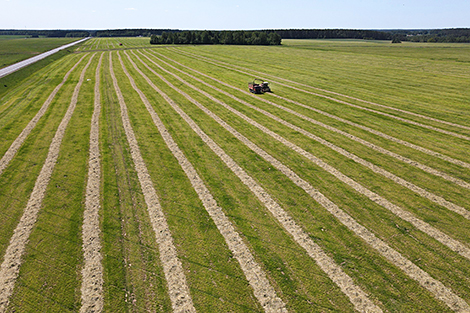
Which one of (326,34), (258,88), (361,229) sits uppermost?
(326,34)

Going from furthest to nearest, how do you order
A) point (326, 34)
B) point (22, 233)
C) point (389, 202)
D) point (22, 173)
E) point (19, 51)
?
point (326, 34), point (19, 51), point (22, 173), point (389, 202), point (22, 233)

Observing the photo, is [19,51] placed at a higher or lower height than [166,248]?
higher

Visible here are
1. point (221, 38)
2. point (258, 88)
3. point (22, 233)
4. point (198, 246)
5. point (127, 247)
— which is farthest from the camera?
point (221, 38)

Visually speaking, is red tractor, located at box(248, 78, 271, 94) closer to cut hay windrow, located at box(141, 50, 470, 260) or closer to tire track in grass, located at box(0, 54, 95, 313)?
cut hay windrow, located at box(141, 50, 470, 260)

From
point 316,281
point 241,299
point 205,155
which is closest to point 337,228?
point 316,281

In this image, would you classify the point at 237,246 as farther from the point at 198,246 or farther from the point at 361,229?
the point at 361,229

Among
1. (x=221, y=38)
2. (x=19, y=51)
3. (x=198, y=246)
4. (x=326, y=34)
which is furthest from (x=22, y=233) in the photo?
(x=326, y=34)

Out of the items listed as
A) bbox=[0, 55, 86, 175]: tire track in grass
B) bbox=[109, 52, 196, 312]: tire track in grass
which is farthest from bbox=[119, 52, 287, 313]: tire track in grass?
bbox=[0, 55, 86, 175]: tire track in grass

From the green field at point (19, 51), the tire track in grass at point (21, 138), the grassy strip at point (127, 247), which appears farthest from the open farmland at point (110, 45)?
the grassy strip at point (127, 247)
